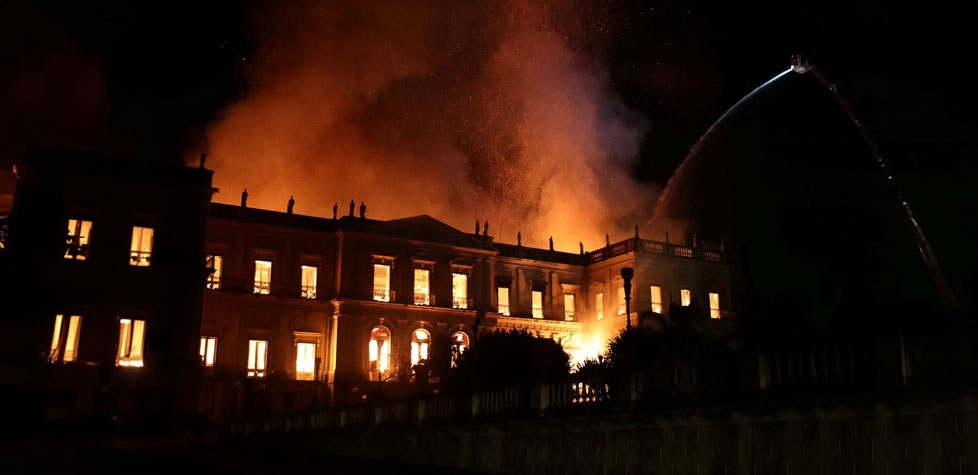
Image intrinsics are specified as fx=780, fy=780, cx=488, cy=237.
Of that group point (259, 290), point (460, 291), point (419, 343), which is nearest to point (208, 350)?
point (259, 290)

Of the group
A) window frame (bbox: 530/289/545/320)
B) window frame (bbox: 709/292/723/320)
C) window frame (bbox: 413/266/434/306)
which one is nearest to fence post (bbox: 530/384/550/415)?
window frame (bbox: 413/266/434/306)

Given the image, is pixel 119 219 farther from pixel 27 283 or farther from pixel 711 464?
pixel 711 464

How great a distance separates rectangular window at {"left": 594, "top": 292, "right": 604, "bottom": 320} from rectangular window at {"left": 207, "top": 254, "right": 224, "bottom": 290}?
22.9 meters

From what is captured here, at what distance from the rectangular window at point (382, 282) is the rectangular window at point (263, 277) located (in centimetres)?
570

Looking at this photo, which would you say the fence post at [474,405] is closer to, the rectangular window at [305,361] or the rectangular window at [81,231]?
the rectangular window at [81,231]

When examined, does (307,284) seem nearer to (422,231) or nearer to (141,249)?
(422,231)

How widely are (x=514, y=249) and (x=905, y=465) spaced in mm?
41238

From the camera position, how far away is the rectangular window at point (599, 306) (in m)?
49.2

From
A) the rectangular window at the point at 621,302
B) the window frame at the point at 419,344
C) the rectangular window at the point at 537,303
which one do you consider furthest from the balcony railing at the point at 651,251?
the window frame at the point at 419,344

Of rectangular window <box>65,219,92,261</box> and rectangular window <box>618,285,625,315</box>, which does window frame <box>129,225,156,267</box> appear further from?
rectangular window <box>618,285,625,315</box>

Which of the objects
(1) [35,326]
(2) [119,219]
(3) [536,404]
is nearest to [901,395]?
(3) [536,404]

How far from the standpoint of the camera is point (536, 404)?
13.9 m

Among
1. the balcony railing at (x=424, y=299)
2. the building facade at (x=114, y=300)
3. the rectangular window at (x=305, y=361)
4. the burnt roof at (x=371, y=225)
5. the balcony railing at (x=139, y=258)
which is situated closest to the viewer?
the building facade at (x=114, y=300)

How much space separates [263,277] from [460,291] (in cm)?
1137
